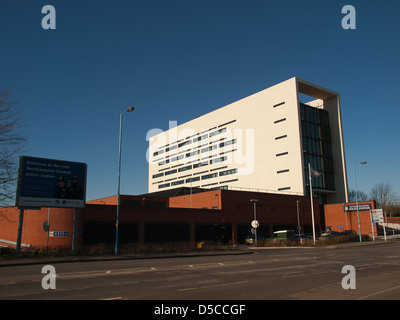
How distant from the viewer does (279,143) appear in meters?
74.1

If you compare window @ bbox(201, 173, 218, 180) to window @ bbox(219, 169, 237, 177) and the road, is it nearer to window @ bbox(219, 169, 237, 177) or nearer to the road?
window @ bbox(219, 169, 237, 177)

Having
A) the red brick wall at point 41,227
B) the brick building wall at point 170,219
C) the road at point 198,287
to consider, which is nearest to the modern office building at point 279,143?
the brick building wall at point 170,219

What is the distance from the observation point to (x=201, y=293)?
32.2 feet

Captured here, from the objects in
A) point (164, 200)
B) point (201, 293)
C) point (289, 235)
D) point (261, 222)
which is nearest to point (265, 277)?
point (201, 293)

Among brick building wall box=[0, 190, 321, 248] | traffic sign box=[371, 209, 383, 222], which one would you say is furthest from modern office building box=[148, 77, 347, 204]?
traffic sign box=[371, 209, 383, 222]

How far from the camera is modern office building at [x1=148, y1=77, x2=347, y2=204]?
234 feet

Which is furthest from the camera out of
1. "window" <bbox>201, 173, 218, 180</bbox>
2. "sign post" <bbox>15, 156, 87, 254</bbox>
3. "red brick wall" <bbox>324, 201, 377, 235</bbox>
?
"window" <bbox>201, 173, 218, 180</bbox>

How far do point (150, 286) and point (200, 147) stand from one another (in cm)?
8906

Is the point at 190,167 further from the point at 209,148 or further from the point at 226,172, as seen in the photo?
the point at 226,172

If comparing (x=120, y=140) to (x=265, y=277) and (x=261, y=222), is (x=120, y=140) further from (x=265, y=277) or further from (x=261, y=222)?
(x=261, y=222)

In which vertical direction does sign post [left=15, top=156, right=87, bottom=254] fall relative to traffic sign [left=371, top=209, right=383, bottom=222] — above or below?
above

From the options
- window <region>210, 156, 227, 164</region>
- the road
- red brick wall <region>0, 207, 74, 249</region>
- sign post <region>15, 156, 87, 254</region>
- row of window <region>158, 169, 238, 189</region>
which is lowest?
the road

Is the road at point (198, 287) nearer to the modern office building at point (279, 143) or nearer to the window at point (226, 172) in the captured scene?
the modern office building at point (279, 143)

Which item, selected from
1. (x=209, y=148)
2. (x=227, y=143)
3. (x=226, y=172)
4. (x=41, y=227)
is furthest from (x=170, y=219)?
(x=209, y=148)
